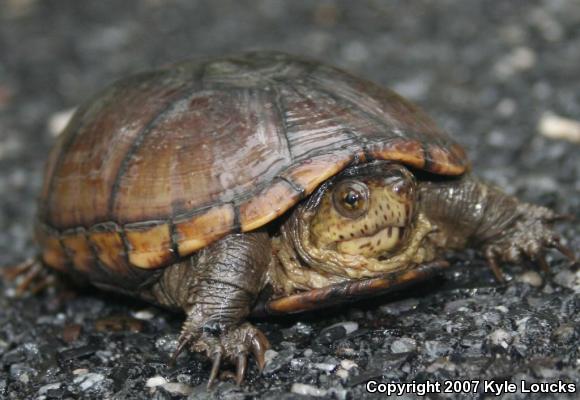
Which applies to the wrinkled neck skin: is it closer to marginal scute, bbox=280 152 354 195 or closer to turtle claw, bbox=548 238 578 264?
marginal scute, bbox=280 152 354 195

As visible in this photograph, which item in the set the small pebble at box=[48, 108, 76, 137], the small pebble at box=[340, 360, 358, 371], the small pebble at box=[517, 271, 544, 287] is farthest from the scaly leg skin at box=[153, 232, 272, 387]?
the small pebble at box=[48, 108, 76, 137]

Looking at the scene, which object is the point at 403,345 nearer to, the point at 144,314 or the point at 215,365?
the point at 215,365

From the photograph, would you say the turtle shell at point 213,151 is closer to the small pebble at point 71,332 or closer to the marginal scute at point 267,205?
the marginal scute at point 267,205

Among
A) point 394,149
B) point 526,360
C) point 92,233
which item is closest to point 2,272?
point 92,233

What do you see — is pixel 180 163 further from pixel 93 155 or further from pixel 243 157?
pixel 93 155

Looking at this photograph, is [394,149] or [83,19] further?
[83,19]

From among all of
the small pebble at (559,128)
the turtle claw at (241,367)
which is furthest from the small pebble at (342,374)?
the small pebble at (559,128)
